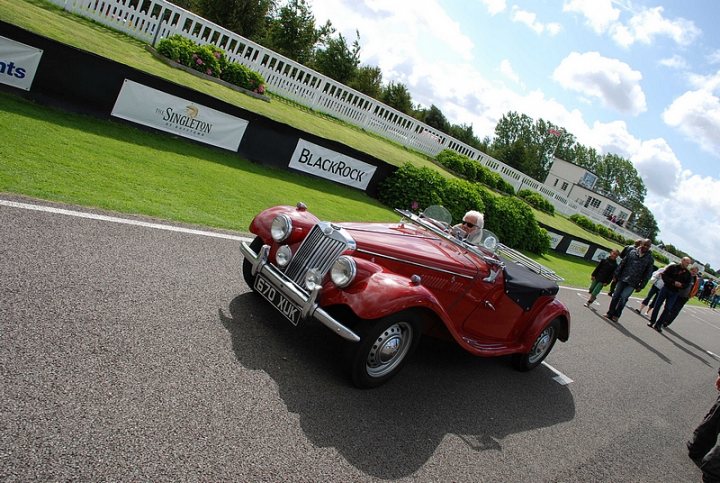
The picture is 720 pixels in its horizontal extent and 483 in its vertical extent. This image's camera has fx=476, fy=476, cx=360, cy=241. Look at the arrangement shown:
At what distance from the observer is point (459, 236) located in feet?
18.0

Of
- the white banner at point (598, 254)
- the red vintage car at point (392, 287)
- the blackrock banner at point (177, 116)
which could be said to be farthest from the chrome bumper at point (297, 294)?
the white banner at point (598, 254)

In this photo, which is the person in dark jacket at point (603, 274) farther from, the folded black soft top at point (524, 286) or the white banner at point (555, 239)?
the white banner at point (555, 239)

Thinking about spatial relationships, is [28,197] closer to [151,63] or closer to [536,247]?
[151,63]

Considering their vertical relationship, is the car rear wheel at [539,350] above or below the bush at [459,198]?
below

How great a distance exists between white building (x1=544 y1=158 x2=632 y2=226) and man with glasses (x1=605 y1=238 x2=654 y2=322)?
73576mm

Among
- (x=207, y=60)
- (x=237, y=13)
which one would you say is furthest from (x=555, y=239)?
(x=237, y=13)

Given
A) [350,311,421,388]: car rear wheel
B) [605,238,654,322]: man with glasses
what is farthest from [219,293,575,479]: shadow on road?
[605,238,654,322]: man with glasses

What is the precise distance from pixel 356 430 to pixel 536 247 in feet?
57.4

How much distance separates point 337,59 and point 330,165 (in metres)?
17.0

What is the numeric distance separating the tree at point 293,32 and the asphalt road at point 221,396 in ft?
71.6

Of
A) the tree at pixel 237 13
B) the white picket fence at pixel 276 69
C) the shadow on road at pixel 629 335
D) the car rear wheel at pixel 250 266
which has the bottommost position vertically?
the car rear wheel at pixel 250 266

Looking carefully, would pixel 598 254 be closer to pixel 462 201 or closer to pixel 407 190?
pixel 462 201

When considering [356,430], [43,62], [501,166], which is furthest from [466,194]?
[501,166]

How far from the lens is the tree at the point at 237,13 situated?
2270 centimetres
